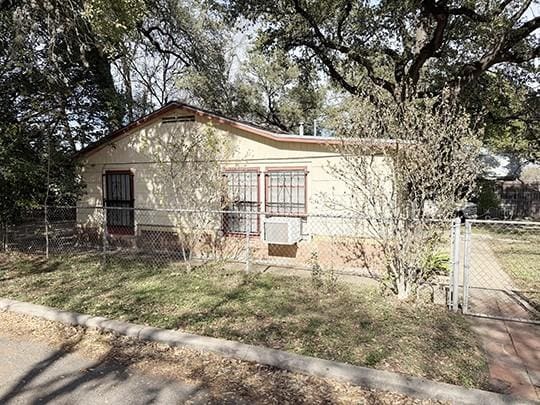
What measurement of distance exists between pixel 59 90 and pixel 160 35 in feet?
28.3

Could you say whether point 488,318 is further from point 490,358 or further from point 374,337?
point 374,337

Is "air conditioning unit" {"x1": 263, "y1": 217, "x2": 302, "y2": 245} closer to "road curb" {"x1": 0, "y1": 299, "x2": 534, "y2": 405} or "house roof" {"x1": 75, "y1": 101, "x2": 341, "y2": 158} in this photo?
"house roof" {"x1": 75, "y1": 101, "x2": 341, "y2": 158}

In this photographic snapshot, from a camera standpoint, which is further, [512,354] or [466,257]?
[466,257]

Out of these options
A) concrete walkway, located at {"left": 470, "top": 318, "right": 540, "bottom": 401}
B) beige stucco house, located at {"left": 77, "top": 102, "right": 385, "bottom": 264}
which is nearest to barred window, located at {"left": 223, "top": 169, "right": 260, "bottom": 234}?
beige stucco house, located at {"left": 77, "top": 102, "right": 385, "bottom": 264}

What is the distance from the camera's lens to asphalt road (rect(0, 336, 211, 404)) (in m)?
2.90

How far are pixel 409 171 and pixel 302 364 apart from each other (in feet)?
9.98

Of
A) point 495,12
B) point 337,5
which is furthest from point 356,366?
point 337,5

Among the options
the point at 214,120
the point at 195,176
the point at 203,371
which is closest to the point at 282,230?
the point at 195,176

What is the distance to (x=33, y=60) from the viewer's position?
754 centimetres

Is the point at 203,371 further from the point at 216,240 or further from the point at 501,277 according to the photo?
the point at 501,277

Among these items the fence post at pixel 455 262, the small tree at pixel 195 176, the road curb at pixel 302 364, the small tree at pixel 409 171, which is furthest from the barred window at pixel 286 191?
the road curb at pixel 302 364

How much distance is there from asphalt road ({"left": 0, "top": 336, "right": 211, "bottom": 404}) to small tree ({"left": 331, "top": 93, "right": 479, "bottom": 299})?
135 inches

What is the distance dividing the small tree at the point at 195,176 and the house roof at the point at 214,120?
345mm

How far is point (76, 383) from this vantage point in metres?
3.13
